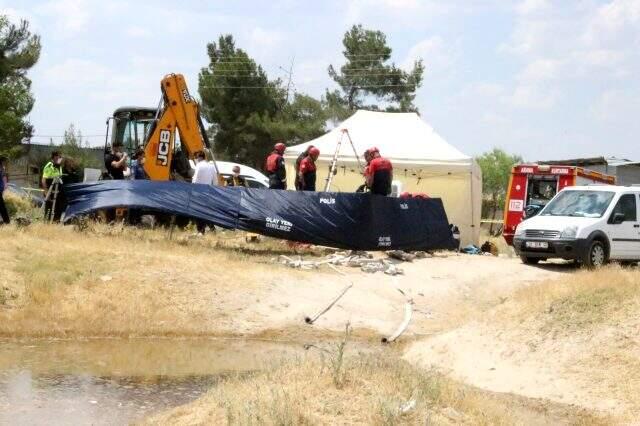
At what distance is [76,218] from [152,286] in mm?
4462

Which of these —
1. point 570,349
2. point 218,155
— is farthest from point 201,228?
point 218,155

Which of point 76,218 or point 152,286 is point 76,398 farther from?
point 76,218

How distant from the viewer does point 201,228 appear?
1938 cm

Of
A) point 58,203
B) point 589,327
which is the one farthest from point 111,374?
point 58,203

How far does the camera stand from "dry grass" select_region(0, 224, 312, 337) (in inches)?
507

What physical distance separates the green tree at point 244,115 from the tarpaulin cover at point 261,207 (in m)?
34.9

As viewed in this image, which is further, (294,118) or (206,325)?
(294,118)

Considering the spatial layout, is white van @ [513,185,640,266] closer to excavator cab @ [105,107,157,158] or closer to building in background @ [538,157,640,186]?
excavator cab @ [105,107,157,158]

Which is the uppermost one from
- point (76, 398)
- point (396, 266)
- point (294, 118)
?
point (294, 118)

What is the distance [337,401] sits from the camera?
7223 millimetres

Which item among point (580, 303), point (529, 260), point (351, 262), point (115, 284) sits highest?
point (529, 260)

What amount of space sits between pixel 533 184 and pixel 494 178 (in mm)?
42260

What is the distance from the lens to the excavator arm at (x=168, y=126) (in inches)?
812

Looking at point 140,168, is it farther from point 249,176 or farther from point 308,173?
point 249,176
